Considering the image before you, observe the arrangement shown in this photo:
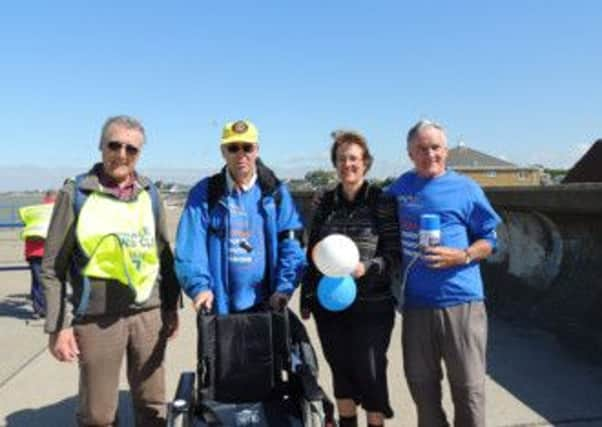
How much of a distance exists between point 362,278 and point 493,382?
2392 millimetres

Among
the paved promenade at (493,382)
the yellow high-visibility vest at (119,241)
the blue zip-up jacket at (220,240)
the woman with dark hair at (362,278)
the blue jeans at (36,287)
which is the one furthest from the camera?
the blue jeans at (36,287)

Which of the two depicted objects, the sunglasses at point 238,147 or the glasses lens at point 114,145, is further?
the sunglasses at point 238,147

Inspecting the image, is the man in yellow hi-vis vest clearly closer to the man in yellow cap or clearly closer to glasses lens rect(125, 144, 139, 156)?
glasses lens rect(125, 144, 139, 156)

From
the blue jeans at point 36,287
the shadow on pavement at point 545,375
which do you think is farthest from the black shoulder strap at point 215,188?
the blue jeans at point 36,287

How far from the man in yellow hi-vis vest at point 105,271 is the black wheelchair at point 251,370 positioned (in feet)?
1.27

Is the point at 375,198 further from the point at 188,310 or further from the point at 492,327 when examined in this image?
the point at 188,310

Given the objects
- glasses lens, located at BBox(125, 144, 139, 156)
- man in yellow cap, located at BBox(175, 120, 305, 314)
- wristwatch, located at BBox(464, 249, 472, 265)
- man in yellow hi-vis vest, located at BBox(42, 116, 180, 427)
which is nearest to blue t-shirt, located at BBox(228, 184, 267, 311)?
man in yellow cap, located at BBox(175, 120, 305, 314)

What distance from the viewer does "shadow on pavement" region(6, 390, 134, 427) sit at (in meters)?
5.06

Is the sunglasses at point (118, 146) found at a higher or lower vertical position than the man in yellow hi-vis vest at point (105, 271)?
higher

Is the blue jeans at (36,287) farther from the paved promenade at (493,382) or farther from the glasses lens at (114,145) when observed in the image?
the glasses lens at (114,145)

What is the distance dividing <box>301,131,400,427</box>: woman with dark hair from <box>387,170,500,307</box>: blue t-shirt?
0.43ft

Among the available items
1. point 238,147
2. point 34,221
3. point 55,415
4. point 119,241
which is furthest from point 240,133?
point 34,221

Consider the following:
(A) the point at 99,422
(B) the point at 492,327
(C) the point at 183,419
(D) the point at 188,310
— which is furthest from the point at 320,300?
(D) the point at 188,310

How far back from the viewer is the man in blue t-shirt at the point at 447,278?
3.77 m
